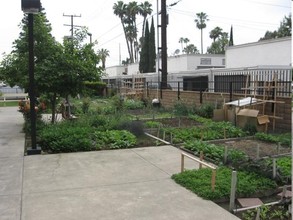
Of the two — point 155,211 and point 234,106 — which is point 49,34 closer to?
point 234,106

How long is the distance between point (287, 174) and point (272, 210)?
1.58 meters

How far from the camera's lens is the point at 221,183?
5.54m

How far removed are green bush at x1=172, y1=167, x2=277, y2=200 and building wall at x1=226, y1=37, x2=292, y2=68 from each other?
1250cm

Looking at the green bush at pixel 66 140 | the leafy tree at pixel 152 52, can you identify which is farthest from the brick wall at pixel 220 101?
the leafy tree at pixel 152 52

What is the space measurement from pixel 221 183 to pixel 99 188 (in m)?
1.90

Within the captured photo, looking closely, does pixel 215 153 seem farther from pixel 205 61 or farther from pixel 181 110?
pixel 205 61

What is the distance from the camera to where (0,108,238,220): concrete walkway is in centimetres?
468

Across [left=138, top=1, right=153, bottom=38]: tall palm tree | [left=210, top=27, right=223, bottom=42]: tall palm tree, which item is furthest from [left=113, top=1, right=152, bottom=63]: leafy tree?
[left=210, top=27, right=223, bottom=42]: tall palm tree

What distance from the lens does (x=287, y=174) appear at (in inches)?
239

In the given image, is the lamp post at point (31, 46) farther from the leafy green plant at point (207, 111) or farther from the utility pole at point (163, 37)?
the utility pole at point (163, 37)

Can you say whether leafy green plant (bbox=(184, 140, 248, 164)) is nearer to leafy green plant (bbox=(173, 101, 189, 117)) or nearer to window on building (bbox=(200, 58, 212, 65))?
leafy green plant (bbox=(173, 101, 189, 117))

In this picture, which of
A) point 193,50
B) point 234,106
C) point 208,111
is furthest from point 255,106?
point 193,50

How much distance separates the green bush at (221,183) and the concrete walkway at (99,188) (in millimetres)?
162

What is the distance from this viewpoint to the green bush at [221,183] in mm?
5266
